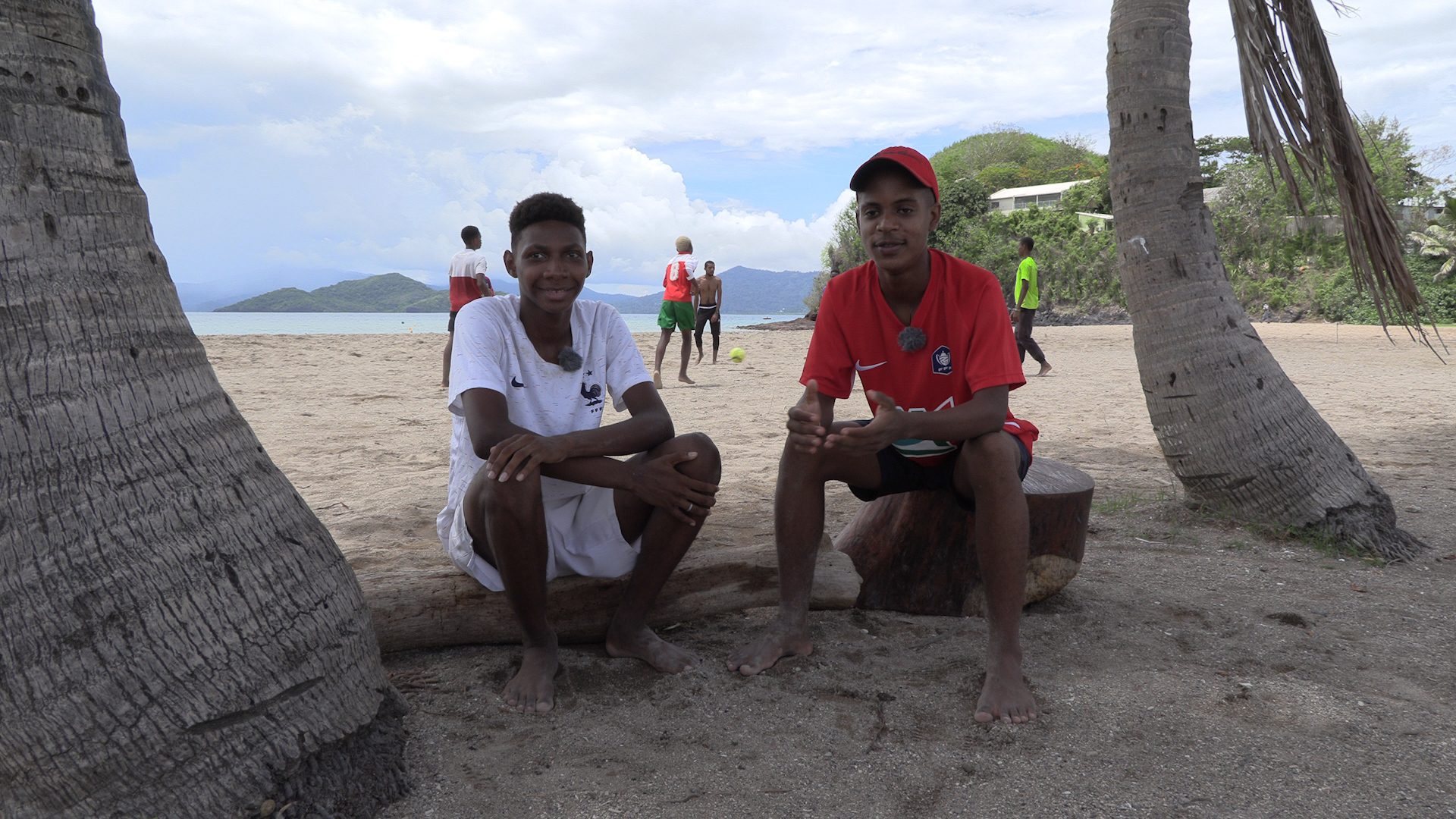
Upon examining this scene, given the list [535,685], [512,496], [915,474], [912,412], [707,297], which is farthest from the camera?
[707,297]

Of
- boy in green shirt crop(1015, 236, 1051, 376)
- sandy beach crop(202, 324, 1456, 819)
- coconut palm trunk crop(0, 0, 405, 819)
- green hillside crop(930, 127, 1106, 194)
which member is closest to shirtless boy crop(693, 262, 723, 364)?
boy in green shirt crop(1015, 236, 1051, 376)

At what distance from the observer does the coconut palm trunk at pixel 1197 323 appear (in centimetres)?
406

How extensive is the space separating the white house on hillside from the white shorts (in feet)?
187

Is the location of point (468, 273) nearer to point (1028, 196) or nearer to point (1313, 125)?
point (1313, 125)

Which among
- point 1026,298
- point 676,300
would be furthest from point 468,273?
point 1026,298

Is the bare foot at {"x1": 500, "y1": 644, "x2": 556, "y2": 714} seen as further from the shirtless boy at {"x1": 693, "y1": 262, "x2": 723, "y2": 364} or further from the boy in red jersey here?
the shirtless boy at {"x1": 693, "y1": 262, "x2": 723, "y2": 364}

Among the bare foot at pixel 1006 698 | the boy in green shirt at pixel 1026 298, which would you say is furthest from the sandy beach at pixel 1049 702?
the boy in green shirt at pixel 1026 298

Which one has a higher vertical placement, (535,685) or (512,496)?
(512,496)

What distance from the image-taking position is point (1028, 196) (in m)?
57.2

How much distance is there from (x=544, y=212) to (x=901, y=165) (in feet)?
3.76

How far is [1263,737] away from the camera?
2266 millimetres

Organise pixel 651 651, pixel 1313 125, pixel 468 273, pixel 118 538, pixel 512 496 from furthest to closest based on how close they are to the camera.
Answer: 1. pixel 468 273
2. pixel 1313 125
3. pixel 651 651
4. pixel 512 496
5. pixel 118 538

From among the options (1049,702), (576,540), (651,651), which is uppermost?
(576,540)

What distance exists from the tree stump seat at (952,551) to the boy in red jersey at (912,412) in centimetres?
26
